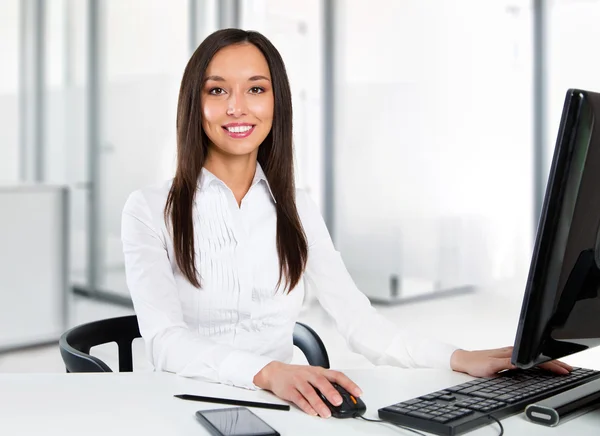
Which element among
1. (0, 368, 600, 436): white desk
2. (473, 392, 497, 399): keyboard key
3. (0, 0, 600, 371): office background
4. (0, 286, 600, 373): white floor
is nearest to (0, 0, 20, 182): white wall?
(0, 0, 600, 371): office background

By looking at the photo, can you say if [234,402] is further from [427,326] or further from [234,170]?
[427,326]

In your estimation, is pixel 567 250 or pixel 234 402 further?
pixel 234 402

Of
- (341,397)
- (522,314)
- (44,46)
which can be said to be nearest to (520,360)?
(522,314)

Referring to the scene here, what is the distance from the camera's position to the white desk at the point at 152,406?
1079 mm

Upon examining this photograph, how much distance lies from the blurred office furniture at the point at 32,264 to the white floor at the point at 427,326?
0.15 m

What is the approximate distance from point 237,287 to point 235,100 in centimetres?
42

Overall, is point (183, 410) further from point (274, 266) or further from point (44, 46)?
point (44, 46)

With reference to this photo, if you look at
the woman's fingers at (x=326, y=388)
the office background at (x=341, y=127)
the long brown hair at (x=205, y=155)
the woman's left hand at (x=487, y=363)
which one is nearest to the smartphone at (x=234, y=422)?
the woman's fingers at (x=326, y=388)

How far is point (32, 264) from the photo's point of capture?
14.1 ft

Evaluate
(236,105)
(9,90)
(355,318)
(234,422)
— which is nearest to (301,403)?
(234,422)

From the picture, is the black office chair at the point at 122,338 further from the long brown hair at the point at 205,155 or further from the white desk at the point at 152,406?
the white desk at the point at 152,406

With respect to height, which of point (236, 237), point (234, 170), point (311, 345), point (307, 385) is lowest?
point (311, 345)

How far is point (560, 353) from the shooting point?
110 centimetres

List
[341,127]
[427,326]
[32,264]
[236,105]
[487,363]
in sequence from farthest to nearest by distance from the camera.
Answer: [341,127] → [427,326] → [32,264] → [236,105] → [487,363]
